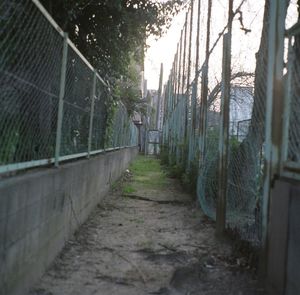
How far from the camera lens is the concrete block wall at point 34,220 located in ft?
10.3

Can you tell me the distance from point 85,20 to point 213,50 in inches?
113

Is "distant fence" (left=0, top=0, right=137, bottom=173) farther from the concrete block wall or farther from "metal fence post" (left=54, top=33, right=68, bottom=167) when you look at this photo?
the concrete block wall

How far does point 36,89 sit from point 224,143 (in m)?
2.80

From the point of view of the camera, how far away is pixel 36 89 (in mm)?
3992

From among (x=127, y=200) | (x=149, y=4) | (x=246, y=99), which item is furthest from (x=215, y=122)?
(x=149, y=4)

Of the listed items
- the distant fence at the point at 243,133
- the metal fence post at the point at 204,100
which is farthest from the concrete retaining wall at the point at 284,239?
the metal fence post at the point at 204,100

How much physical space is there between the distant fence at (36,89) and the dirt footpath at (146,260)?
1023 mm

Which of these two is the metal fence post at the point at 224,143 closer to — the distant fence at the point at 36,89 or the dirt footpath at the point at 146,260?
the dirt footpath at the point at 146,260

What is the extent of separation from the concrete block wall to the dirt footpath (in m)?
0.19

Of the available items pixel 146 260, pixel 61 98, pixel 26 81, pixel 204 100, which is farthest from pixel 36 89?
pixel 204 100

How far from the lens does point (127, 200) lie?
9.24 m

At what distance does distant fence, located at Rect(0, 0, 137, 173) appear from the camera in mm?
3322

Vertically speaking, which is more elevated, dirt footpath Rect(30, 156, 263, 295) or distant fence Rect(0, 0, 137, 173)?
distant fence Rect(0, 0, 137, 173)

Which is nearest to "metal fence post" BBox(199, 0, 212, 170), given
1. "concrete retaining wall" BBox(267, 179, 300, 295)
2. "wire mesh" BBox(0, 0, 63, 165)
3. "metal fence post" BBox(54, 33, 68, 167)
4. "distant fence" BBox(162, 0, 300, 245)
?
"distant fence" BBox(162, 0, 300, 245)
